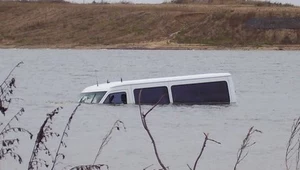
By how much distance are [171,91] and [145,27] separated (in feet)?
227

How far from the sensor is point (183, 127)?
1830cm

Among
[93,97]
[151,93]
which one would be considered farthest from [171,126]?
[93,97]

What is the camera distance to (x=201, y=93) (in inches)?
821

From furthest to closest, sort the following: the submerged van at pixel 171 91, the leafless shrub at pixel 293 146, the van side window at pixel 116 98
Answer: the van side window at pixel 116 98 < the submerged van at pixel 171 91 < the leafless shrub at pixel 293 146

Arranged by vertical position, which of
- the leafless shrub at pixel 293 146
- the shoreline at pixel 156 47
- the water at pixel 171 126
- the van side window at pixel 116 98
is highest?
the leafless shrub at pixel 293 146

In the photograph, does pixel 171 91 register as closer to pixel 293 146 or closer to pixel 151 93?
pixel 151 93

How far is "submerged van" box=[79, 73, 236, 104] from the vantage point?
2025cm

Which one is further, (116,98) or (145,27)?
(145,27)

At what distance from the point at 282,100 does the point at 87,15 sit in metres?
71.5

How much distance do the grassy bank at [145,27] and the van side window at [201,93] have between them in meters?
54.5

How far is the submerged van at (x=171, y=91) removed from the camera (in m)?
20.2

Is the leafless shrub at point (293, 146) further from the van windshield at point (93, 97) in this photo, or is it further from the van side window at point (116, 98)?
the van windshield at point (93, 97)

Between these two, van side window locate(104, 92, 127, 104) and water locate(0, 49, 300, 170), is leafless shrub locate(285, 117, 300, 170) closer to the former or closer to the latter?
water locate(0, 49, 300, 170)

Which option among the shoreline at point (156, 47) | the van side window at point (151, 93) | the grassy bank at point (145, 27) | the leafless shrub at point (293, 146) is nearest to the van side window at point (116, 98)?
the van side window at point (151, 93)
